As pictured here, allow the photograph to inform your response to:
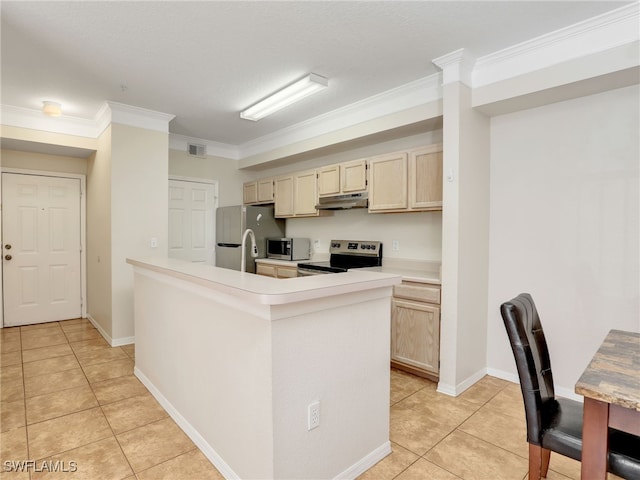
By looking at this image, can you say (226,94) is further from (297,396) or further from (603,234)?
(603,234)

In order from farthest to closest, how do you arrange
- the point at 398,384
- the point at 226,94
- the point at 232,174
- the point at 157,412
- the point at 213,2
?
the point at 232,174 → the point at 226,94 → the point at 398,384 → the point at 157,412 → the point at 213,2

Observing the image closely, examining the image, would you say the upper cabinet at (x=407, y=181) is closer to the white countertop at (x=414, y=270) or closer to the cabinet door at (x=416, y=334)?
the white countertop at (x=414, y=270)

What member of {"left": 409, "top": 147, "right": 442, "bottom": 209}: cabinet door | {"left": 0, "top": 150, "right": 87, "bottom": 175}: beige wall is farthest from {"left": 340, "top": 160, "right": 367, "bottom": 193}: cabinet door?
{"left": 0, "top": 150, "right": 87, "bottom": 175}: beige wall

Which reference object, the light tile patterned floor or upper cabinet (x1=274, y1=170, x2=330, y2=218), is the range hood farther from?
the light tile patterned floor

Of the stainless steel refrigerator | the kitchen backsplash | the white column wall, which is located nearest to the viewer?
the white column wall

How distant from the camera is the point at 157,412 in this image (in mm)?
2516

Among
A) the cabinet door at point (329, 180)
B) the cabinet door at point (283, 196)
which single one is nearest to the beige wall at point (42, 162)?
the cabinet door at point (283, 196)

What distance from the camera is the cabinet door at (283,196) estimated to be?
4.77m

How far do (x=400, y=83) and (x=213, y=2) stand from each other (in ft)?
5.89

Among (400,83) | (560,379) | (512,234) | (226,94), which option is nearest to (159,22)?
(226,94)

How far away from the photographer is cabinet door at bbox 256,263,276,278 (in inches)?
182

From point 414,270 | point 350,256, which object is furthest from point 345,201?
point 414,270

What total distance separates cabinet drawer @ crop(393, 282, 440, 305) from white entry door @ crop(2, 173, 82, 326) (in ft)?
15.0

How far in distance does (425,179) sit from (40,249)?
5.05 meters
